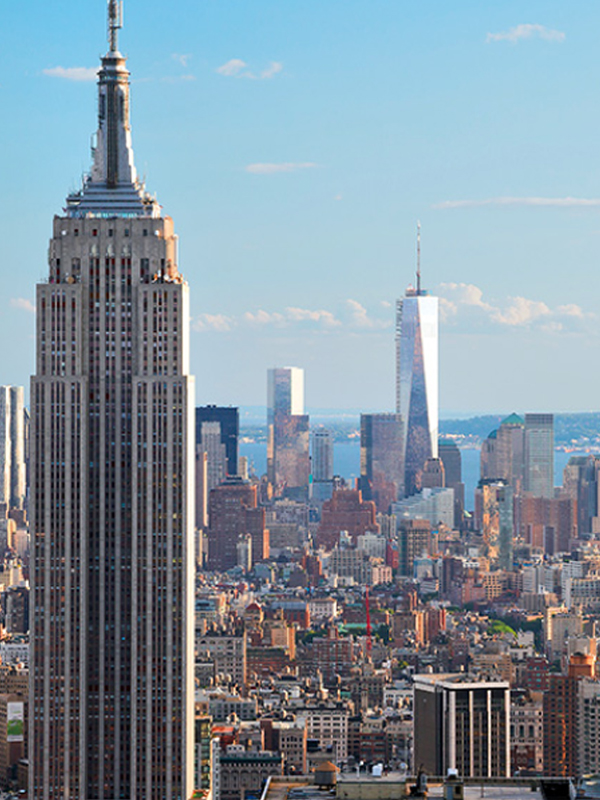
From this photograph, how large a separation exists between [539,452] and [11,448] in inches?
1524

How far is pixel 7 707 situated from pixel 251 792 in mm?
5896

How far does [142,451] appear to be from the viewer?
30141 millimetres

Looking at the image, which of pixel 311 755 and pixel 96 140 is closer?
pixel 96 140

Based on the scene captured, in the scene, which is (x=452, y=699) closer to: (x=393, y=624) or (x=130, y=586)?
(x=130, y=586)

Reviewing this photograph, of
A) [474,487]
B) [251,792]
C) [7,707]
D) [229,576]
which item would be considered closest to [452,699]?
[251,792]

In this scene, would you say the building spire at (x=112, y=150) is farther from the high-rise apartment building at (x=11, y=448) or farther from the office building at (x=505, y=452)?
the office building at (x=505, y=452)

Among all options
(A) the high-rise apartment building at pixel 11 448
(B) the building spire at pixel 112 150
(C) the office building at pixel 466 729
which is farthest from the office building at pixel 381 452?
(B) the building spire at pixel 112 150

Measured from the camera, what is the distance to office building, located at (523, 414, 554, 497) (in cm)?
10825

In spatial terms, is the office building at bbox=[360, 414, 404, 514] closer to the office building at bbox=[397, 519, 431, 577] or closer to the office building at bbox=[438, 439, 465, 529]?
the office building at bbox=[438, 439, 465, 529]

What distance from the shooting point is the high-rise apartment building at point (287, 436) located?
371 ft

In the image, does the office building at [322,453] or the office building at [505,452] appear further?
the office building at [322,453]

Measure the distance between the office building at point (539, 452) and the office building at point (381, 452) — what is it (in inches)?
291

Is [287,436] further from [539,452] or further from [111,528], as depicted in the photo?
[111,528]

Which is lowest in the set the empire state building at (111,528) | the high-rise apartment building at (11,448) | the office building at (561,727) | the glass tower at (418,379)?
the office building at (561,727)
